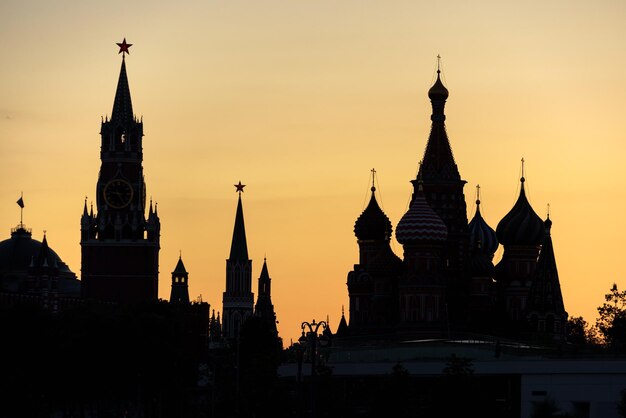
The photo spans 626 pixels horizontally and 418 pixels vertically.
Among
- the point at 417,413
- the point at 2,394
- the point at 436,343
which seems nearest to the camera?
the point at 417,413

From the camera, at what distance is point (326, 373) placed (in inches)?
6083

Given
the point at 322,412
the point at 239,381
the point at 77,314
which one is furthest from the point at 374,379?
the point at 77,314

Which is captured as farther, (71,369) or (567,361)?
(71,369)

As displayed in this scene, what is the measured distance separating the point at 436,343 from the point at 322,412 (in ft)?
121

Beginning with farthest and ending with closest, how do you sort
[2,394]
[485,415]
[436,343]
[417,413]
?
[436,343] → [2,394] → [417,413] → [485,415]

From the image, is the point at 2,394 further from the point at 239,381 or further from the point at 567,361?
the point at 567,361

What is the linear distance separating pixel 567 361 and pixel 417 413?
42.9ft

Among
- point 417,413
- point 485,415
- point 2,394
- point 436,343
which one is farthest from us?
point 436,343

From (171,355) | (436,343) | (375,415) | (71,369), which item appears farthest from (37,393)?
(375,415)

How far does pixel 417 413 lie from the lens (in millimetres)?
146375

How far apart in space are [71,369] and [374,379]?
72.4 feet

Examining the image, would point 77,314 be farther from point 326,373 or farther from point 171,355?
point 326,373

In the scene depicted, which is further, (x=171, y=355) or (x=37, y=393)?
(x=171, y=355)

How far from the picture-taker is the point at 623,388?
5910 inches
